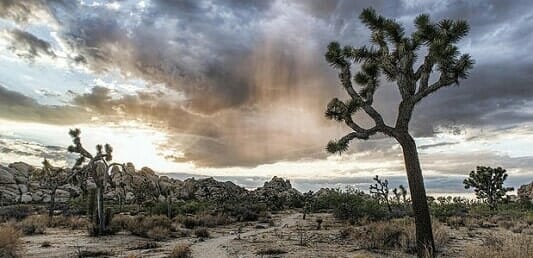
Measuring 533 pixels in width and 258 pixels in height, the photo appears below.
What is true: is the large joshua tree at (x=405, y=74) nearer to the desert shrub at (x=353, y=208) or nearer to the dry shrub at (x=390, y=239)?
the dry shrub at (x=390, y=239)

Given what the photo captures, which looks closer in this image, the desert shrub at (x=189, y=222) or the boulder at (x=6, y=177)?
the desert shrub at (x=189, y=222)

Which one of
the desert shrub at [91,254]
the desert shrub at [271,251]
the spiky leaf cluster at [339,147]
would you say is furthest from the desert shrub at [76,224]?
the spiky leaf cluster at [339,147]

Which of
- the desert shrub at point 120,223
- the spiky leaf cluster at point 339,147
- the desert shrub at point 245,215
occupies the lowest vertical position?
the desert shrub at point 120,223

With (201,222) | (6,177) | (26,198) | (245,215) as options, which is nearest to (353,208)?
(245,215)

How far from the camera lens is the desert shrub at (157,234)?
727 inches

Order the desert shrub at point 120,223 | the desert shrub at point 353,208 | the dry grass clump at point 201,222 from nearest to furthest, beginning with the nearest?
the desert shrub at point 120,223
the dry grass clump at point 201,222
the desert shrub at point 353,208

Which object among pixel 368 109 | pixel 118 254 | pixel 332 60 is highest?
pixel 332 60

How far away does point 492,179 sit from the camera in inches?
1682

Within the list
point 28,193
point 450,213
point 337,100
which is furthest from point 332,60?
point 28,193

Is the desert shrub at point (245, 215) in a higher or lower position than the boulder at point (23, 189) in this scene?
lower

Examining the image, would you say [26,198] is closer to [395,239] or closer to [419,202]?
[395,239]

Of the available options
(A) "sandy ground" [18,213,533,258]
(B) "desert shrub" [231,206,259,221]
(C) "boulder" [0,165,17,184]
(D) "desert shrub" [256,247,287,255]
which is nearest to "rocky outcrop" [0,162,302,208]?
(C) "boulder" [0,165,17,184]

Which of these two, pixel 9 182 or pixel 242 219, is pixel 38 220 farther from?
pixel 9 182

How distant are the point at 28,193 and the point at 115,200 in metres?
12.1
